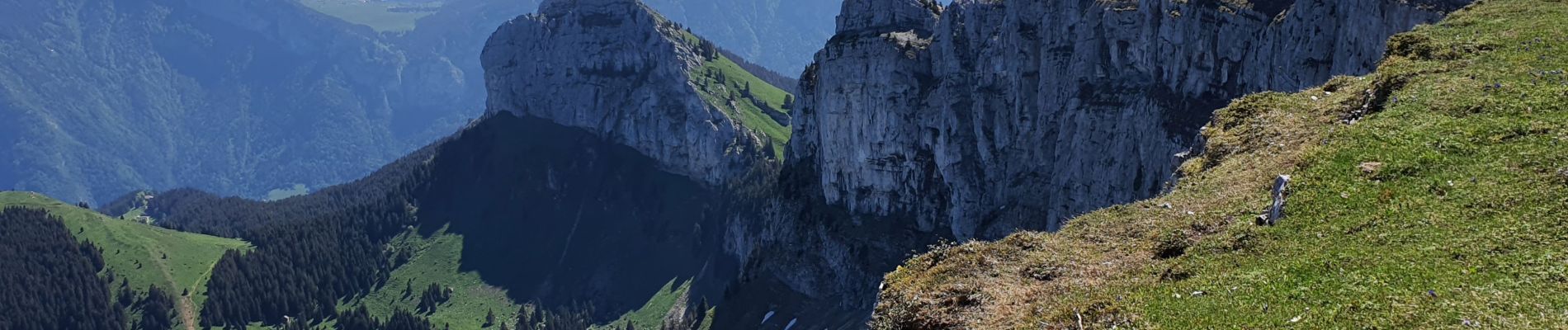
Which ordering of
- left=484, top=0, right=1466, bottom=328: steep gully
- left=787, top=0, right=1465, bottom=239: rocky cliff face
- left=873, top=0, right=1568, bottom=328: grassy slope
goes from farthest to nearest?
left=484, top=0, right=1466, bottom=328: steep gully
left=787, top=0, right=1465, bottom=239: rocky cliff face
left=873, top=0, right=1568, bottom=328: grassy slope

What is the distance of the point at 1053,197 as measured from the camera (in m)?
121

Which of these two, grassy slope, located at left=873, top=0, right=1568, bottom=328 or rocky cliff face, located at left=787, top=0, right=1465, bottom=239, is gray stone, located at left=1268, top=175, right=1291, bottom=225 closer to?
grassy slope, located at left=873, top=0, right=1568, bottom=328

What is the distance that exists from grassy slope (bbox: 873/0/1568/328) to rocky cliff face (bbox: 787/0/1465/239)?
1544cm

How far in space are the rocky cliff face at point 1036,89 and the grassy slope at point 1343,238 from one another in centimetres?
1544

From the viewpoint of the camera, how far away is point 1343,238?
27.5 m

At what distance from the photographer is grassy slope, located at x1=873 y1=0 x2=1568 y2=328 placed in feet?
76.3

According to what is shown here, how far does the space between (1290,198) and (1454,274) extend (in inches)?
292

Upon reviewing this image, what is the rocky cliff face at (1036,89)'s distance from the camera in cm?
8894

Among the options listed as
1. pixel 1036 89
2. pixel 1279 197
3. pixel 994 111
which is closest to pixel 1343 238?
pixel 1279 197

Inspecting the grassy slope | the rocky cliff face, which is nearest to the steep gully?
the rocky cliff face

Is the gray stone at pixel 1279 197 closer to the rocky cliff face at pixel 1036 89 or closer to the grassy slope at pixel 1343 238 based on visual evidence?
the grassy slope at pixel 1343 238

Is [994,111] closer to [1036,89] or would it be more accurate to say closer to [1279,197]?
[1036,89]

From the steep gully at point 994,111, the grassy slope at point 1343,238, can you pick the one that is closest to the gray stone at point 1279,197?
the grassy slope at point 1343,238

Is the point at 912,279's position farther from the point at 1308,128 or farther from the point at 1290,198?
the point at 1308,128
